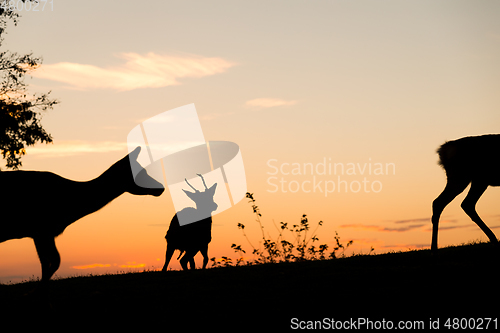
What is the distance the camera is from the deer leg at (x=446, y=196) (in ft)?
38.4

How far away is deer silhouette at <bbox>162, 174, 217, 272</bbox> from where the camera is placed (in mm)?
16734

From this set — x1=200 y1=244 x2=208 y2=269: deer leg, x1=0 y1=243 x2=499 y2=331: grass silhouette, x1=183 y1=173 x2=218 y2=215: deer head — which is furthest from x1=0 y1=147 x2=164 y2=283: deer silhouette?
x1=183 y1=173 x2=218 y2=215: deer head

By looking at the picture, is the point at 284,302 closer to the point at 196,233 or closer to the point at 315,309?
the point at 315,309

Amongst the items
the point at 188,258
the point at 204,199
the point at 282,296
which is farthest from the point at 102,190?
the point at 204,199

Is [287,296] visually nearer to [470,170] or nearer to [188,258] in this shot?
[470,170]

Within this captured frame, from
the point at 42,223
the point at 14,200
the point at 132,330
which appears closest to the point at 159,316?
the point at 132,330

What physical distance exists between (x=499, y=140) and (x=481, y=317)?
22.0ft

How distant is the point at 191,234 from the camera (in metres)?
16.7

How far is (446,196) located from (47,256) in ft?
28.9

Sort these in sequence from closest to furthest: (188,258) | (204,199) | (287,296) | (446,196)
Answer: (287,296)
(446,196)
(188,258)
(204,199)

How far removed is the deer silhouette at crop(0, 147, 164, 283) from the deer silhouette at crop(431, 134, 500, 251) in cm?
702

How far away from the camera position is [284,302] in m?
7.67

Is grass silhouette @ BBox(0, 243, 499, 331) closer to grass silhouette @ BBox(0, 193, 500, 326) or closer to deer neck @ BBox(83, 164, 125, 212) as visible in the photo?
grass silhouette @ BBox(0, 193, 500, 326)

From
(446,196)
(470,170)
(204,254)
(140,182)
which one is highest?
(470,170)
